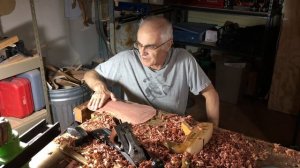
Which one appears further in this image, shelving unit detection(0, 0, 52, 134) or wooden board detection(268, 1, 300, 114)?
wooden board detection(268, 1, 300, 114)

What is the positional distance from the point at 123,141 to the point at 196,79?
83cm

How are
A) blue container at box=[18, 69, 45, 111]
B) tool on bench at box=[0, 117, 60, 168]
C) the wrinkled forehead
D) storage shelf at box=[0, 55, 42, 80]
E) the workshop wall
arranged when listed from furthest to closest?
the workshop wall
blue container at box=[18, 69, 45, 111]
storage shelf at box=[0, 55, 42, 80]
the wrinkled forehead
tool on bench at box=[0, 117, 60, 168]

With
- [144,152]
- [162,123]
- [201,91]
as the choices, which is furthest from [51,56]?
[144,152]

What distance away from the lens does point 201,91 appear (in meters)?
1.65

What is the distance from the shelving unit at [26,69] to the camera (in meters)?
2.05

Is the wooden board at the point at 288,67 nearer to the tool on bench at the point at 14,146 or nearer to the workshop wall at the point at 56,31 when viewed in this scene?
the workshop wall at the point at 56,31

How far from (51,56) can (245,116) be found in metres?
2.20

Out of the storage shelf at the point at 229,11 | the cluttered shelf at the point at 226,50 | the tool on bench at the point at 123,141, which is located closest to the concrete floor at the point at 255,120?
the cluttered shelf at the point at 226,50

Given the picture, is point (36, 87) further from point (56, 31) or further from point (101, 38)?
point (101, 38)

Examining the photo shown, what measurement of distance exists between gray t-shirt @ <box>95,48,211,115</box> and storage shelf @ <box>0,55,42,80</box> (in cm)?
77

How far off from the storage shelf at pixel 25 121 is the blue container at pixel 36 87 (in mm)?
51

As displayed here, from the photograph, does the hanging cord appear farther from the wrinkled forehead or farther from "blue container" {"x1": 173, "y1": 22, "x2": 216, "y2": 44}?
the wrinkled forehead

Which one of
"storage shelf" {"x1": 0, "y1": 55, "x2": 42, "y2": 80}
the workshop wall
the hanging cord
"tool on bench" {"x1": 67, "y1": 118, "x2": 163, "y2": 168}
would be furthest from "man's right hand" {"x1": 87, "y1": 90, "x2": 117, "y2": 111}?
the hanging cord

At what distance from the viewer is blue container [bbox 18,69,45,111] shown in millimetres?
2230
